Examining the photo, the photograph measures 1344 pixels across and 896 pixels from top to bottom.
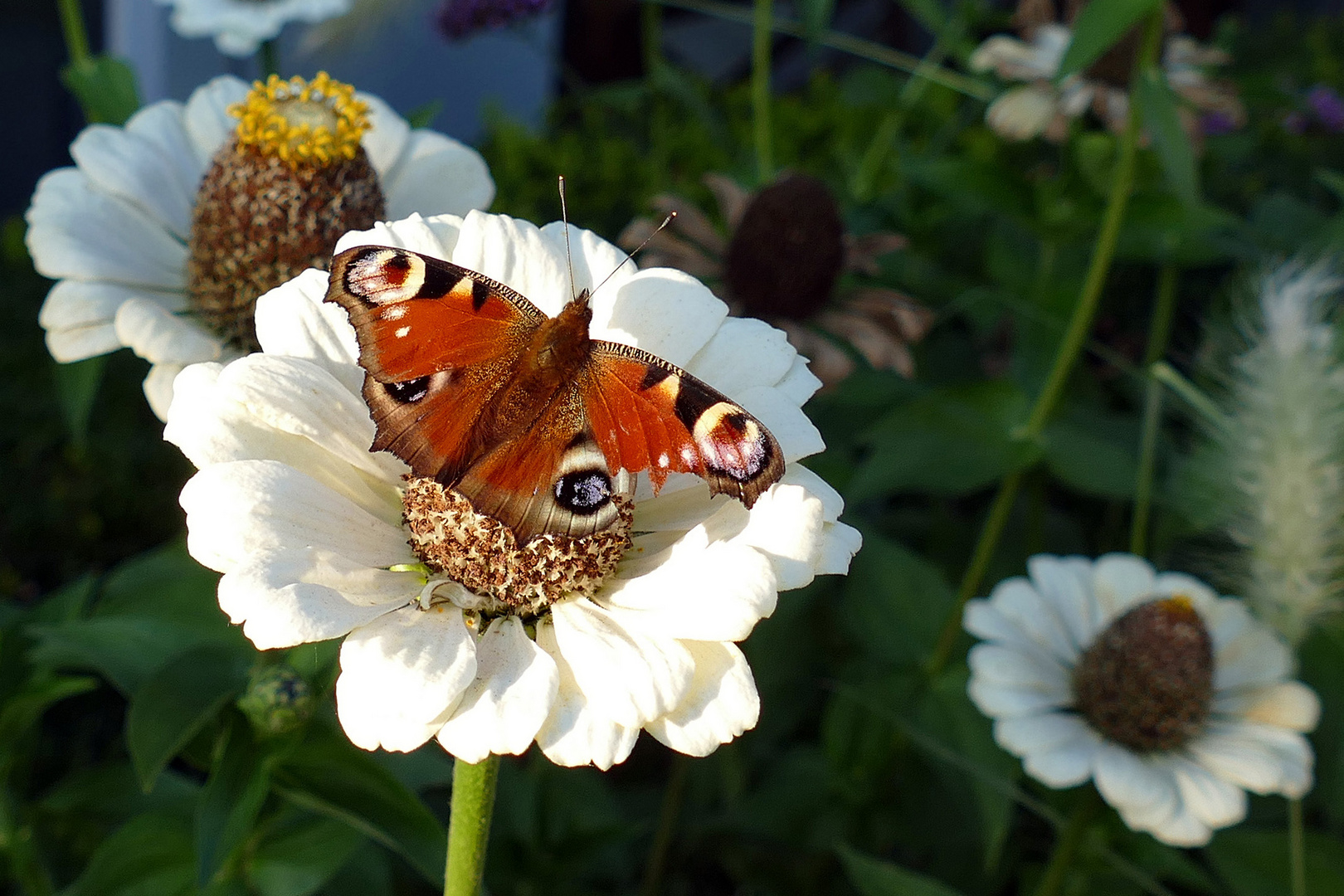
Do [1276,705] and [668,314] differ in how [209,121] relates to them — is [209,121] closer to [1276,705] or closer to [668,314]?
[668,314]

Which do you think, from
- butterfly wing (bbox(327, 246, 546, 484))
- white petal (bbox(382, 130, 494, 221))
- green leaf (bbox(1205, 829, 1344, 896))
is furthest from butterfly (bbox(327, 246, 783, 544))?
green leaf (bbox(1205, 829, 1344, 896))

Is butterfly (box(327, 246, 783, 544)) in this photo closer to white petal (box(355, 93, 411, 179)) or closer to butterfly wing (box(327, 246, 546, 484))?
butterfly wing (box(327, 246, 546, 484))

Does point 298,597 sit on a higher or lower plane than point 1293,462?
higher

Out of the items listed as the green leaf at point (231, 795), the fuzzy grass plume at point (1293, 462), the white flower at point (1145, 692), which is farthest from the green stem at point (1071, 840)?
the green leaf at point (231, 795)

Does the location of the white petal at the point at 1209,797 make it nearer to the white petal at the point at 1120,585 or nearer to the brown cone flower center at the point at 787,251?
the white petal at the point at 1120,585

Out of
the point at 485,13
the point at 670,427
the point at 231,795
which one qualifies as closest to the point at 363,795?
the point at 231,795

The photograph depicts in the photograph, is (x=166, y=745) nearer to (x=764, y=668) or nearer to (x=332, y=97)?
(x=332, y=97)
